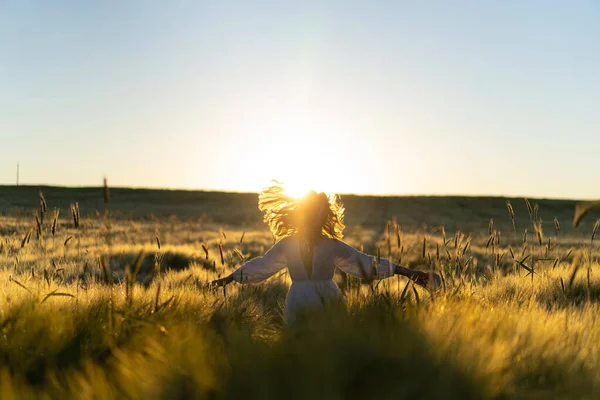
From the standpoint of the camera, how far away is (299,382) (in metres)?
2.13

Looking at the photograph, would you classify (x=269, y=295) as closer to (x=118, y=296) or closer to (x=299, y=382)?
(x=118, y=296)

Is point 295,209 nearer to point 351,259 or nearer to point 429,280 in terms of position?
point 351,259

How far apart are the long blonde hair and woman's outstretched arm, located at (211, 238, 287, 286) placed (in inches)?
10.9

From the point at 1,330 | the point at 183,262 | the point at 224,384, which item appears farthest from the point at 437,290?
the point at 183,262

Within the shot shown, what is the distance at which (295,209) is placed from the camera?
4816mm

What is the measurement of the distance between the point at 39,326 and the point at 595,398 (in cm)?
273

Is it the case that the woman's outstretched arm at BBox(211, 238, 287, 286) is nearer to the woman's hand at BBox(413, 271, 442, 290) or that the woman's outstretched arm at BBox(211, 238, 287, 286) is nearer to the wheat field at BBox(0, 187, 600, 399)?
the wheat field at BBox(0, 187, 600, 399)

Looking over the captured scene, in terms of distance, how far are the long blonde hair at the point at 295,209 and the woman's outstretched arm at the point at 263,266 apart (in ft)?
0.91

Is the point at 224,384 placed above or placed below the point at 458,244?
below

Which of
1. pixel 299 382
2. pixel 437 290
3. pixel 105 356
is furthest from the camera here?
pixel 437 290

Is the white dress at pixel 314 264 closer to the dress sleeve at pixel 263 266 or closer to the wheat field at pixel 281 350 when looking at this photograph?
the dress sleeve at pixel 263 266

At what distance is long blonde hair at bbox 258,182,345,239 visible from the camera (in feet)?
15.4

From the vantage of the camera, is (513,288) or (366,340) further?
(513,288)

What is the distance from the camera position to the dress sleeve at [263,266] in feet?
15.2
